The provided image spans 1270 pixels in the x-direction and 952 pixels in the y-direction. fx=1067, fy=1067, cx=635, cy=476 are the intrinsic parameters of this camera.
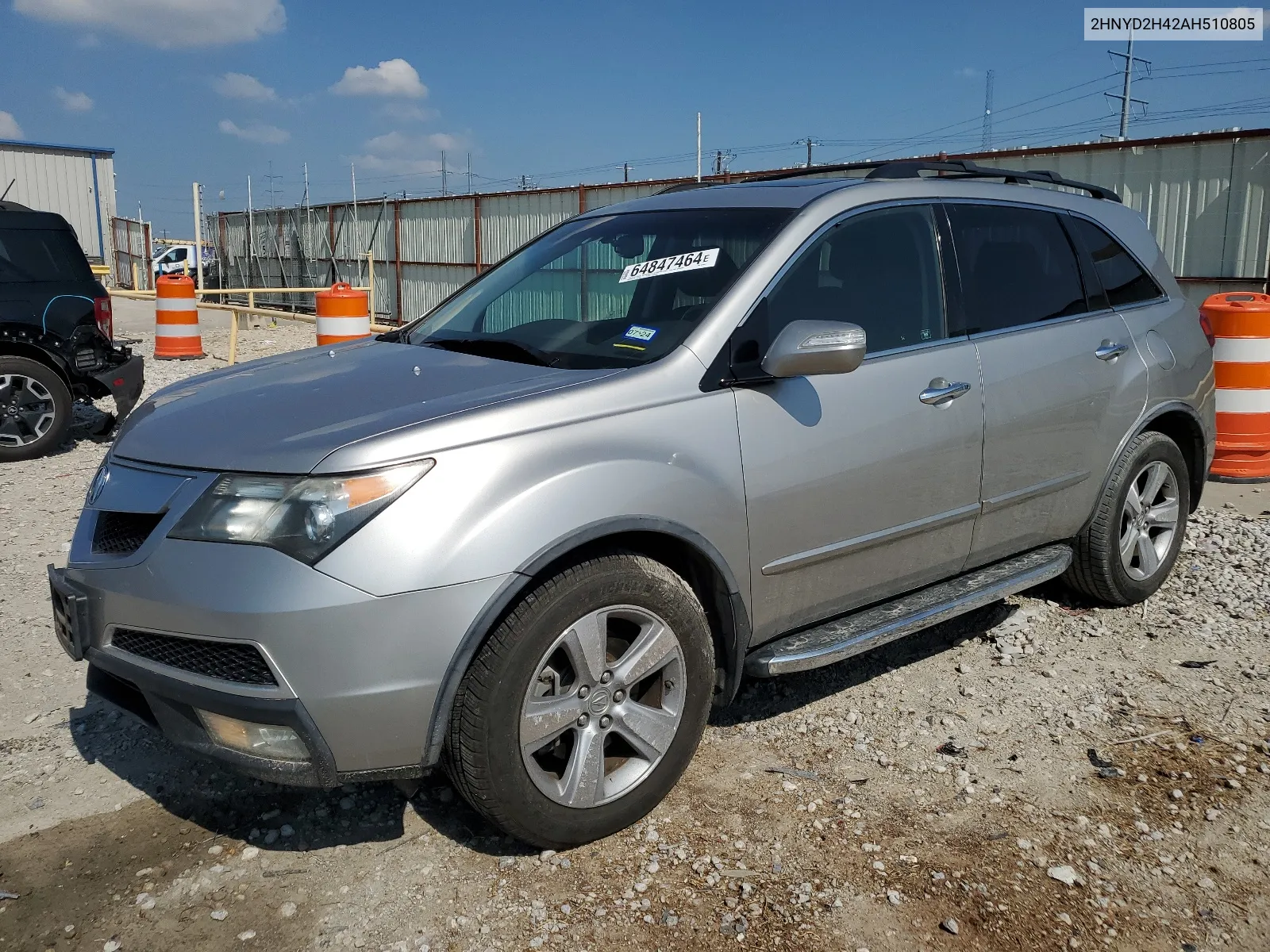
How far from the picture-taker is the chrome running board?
131 inches

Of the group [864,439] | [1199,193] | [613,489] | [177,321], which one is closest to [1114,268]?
[864,439]

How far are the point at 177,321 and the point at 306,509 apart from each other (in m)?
12.4

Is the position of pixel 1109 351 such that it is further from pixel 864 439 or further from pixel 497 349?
pixel 497 349

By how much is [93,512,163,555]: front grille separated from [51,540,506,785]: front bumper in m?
0.09

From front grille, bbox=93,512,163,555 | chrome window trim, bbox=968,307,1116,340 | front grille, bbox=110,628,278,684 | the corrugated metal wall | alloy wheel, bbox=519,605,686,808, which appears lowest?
alloy wheel, bbox=519,605,686,808

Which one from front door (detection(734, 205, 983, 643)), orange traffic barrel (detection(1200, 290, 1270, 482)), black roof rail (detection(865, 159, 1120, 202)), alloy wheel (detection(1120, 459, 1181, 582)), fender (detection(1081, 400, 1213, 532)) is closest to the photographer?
front door (detection(734, 205, 983, 643))

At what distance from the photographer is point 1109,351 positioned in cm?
436

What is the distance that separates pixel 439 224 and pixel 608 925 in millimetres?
22547

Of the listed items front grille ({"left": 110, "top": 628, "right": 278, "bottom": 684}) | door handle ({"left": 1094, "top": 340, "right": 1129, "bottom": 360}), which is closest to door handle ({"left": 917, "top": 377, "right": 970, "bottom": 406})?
door handle ({"left": 1094, "top": 340, "right": 1129, "bottom": 360})

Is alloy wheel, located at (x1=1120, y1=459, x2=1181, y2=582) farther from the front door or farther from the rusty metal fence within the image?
the rusty metal fence

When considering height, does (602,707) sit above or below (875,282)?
below

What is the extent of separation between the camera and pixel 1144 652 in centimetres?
443

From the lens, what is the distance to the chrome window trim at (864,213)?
334 centimetres

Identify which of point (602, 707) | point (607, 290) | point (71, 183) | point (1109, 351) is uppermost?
point (71, 183)
